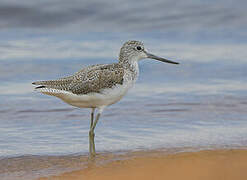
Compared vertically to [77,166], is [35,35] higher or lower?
higher

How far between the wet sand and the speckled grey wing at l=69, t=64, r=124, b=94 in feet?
3.49

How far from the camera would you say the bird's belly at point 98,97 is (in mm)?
7578

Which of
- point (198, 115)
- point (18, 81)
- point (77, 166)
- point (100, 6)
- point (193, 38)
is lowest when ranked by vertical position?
point (77, 166)

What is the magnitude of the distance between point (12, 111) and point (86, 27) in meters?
5.86

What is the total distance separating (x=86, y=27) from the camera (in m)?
15.1

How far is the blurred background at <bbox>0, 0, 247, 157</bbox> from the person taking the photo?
324 inches

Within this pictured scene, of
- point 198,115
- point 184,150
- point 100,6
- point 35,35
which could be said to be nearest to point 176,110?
point 198,115

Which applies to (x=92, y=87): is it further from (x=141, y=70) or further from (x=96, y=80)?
(x=141, y=70)

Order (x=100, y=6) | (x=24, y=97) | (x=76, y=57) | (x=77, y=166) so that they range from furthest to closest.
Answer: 1. (x=100, y=6)
2. (x=76, y=57)
3. (x=24, y=97)
4. (x=77, y=166)

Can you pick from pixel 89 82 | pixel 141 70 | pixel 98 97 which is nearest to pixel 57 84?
pixel 89 82

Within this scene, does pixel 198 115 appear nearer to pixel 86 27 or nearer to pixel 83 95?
pixel 83 95

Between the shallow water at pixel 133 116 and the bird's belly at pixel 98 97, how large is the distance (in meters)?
0.63

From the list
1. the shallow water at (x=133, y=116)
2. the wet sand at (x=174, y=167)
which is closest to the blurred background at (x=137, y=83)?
the shallow water at (x=133, y=116)

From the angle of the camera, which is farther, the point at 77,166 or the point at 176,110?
the point at 176,110
